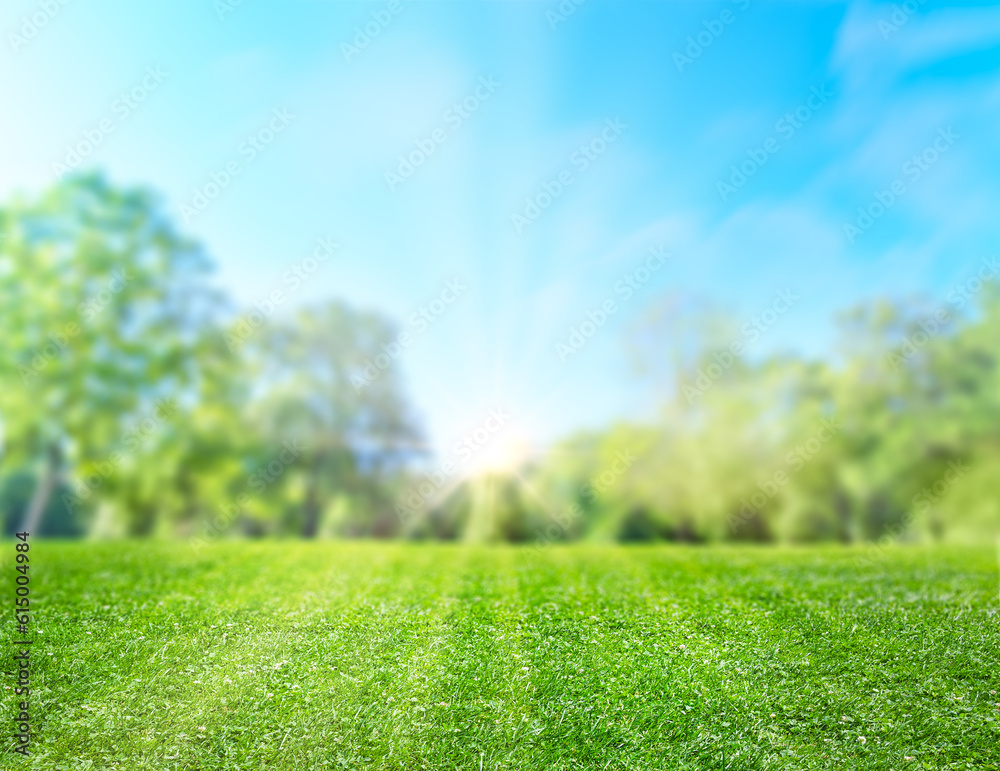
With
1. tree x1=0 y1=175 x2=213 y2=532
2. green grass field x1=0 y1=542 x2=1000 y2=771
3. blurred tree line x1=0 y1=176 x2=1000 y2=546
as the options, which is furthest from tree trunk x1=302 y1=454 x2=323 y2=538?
green grass field x1=0 y1=542 x2=1000 y2=771

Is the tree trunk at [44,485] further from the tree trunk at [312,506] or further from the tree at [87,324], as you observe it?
the tree trunk at [312,506]

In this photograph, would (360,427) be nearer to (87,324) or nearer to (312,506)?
(312,506)

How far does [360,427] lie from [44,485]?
14987 mm

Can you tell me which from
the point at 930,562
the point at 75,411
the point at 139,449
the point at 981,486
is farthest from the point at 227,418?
the point at 981,486

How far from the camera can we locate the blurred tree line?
1168 inches

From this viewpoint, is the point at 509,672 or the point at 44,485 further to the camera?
the point at 44,485

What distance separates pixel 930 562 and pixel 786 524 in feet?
58.2

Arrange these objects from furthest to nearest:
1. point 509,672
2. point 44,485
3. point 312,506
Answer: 1. point 312,506
2. point 44,485
3. point 509,672

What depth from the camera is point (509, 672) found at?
10734mm

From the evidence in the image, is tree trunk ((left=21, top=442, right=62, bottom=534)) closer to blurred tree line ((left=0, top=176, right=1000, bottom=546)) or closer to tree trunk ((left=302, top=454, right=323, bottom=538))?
blurred tree line ((left=0, top=176, right=1000, bottom=546))

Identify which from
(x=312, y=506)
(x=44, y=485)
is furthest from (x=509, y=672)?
(x=44, y=485)

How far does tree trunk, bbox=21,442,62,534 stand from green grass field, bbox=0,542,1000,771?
1639 centimetres

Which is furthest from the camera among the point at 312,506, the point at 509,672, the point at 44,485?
the point at 312,506

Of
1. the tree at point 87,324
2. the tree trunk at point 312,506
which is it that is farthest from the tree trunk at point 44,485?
the tree trunk at point 312,506
